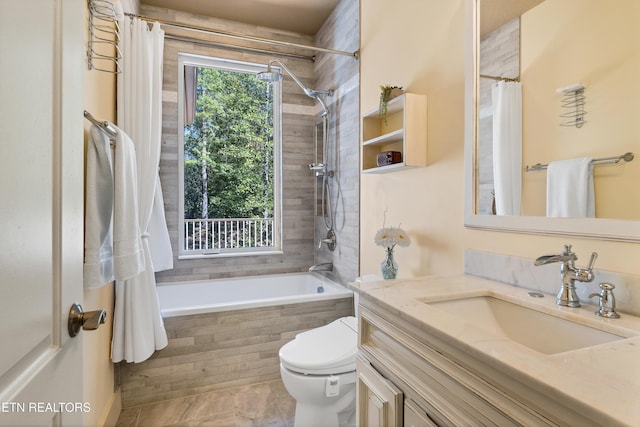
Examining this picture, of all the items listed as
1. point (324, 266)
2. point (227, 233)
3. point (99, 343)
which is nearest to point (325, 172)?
point (324, 266)

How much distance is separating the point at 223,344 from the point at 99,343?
2.53 feet

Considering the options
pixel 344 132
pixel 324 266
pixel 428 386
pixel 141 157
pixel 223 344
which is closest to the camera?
pixel 428 386

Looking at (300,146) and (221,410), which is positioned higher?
(300,146)

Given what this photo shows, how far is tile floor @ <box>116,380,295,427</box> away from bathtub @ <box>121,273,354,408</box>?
0.19 feet

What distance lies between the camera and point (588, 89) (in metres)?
1.06

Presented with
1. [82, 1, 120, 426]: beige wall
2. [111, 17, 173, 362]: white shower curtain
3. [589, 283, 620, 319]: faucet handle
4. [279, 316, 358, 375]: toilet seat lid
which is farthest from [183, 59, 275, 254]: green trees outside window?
[589, 283, 620, 319]: faucet handle

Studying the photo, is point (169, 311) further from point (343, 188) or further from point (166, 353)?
point (343, 188)

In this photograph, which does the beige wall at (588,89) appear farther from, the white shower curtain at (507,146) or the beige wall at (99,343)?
the beige wall at (99,343)

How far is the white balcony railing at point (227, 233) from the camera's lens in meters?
3.33

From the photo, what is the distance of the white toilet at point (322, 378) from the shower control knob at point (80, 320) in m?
1.06

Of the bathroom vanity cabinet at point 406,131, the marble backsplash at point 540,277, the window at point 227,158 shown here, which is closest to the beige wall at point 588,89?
the marble backsplash at point 540,277

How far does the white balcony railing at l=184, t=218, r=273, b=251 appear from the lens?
10.9 feet

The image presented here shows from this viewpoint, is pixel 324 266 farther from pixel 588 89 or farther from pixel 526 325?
pixel 588 89

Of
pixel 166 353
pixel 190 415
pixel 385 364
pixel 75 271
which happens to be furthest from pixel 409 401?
pixel 166 353
